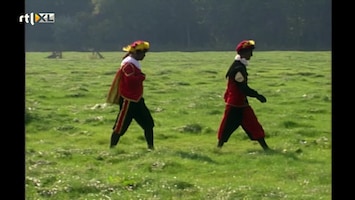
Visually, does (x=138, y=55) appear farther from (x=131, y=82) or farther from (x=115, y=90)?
(x=115, y=90)

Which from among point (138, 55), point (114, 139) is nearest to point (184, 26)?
point (114, 139)

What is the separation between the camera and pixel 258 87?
27.0m

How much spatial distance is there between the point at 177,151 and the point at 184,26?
7213 centimetres

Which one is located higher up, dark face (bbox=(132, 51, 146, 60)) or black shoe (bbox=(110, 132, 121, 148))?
dark face (bbox=(132, 51, 146, 60))

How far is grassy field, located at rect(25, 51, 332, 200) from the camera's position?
9.24 meters

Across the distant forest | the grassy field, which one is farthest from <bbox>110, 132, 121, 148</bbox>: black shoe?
the distant forest

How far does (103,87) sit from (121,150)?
572 inches

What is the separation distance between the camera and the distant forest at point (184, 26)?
8000cm

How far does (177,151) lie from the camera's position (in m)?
12.6

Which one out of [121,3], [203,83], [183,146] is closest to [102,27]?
[121,3]

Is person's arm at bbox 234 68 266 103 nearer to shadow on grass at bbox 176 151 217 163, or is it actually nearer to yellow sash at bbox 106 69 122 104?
shadow on grass at bbox 176 151 217 163

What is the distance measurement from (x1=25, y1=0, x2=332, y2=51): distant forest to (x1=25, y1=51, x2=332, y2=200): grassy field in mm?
54560

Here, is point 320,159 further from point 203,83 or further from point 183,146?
point 203,83
